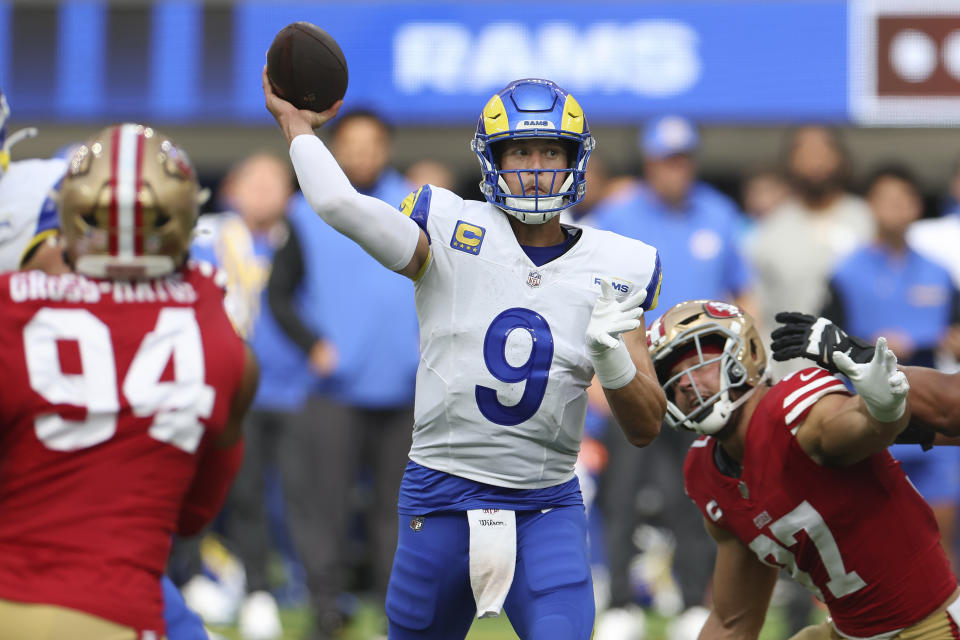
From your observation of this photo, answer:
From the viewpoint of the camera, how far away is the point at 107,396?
2.84 metres

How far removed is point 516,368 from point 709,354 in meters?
0.63

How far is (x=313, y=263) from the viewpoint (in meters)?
6.48

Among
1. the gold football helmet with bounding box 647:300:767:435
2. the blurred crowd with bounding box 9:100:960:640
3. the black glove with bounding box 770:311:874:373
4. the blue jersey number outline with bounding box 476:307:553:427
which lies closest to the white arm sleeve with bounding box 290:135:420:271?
the blue jersey number outline with bounding box 476:307:553:427

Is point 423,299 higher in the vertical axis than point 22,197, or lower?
lower

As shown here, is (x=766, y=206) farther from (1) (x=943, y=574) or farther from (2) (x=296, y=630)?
(1) (x=943, y=574)

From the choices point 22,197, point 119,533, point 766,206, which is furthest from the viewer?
point 766,206

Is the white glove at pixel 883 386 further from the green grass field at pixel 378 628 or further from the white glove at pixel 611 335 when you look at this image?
the green grass field at pixel 378 628

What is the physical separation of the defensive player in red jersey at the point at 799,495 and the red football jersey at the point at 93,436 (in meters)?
1.52

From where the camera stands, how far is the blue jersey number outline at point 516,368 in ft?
11.8

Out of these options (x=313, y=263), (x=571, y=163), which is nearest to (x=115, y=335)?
(x=571, y=163)

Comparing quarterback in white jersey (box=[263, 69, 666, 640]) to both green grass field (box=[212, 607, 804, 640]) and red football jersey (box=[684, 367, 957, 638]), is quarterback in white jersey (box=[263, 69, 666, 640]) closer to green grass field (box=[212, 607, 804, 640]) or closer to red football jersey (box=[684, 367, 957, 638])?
red football jersey (box=[684, 367, 957, 638])

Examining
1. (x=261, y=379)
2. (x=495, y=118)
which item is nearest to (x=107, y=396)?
(x=495, y=118)

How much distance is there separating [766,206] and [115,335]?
6.55m

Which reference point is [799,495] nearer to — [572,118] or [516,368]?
[516,368]
